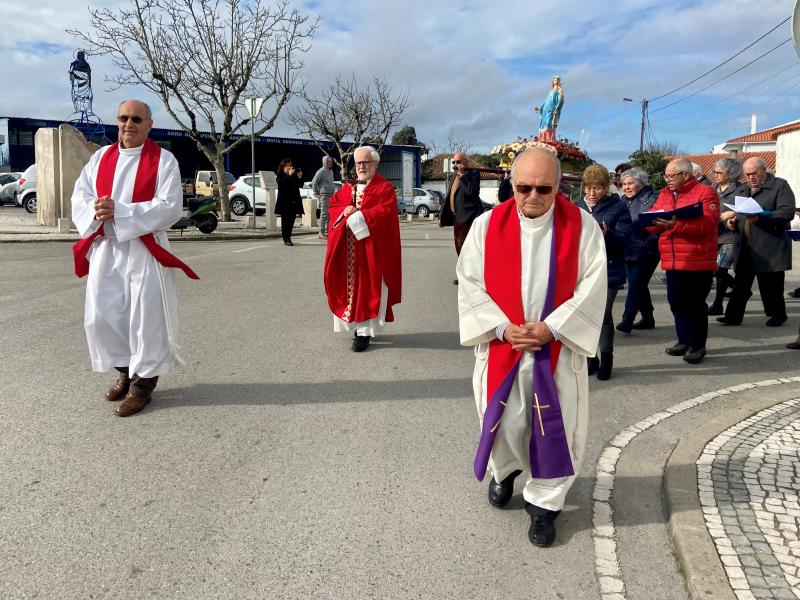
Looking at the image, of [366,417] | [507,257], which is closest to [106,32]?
[366,417]

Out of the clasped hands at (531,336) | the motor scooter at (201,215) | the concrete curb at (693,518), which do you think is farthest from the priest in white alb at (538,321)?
the motor scooter at (201,215)

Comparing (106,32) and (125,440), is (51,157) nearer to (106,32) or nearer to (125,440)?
(106,32)

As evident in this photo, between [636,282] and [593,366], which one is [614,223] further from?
[636,282]

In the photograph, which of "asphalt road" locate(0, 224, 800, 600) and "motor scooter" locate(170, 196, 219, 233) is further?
"motor scooter" locate(170, 196, 219, 233)

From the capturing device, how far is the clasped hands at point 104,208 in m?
4.52

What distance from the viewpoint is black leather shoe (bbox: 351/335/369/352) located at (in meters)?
6.59

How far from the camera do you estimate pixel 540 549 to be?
3.10 meters

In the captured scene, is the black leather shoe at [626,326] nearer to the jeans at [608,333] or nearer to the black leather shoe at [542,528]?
the jeans at [608,333]

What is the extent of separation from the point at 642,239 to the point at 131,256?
4729 mm

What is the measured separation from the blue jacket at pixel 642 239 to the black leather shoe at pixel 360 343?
8.54 feet

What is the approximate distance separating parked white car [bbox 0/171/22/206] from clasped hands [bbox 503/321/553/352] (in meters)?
32.8

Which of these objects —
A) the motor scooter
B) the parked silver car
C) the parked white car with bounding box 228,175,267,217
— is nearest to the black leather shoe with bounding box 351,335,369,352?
the motor scooter

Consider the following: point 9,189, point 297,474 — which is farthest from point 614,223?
point 9,189

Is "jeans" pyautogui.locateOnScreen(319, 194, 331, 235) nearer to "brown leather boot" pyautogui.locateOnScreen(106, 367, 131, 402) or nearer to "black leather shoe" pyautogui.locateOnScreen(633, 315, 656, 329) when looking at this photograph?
"black leather shoe" pyautogui.locateOnScreen(633, 315, 656, 329)
